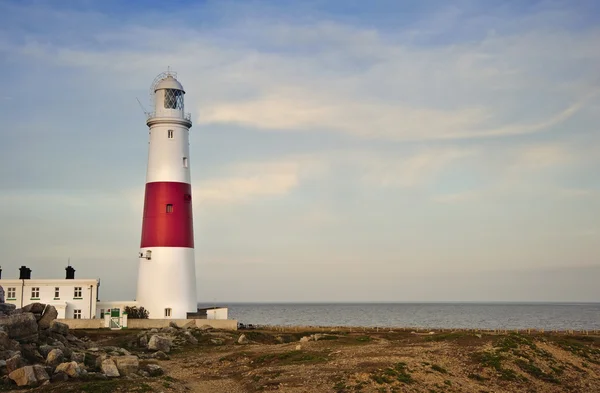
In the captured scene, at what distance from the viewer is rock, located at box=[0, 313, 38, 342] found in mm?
34750

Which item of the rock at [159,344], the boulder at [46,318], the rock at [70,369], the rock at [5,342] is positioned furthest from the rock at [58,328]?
the rock at [70,369]

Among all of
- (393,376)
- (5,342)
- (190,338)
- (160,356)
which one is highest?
(5,342)

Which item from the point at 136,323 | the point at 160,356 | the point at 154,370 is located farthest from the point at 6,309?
the point at 136,323

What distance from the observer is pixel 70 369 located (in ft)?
102

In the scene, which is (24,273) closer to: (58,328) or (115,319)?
(115,319)

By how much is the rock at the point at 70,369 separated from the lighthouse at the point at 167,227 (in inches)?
1018

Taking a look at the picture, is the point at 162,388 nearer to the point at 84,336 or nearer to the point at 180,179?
the point at 84,336

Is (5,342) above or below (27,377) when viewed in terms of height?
above

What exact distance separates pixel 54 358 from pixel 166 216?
24800mm

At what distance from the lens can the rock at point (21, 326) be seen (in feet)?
114

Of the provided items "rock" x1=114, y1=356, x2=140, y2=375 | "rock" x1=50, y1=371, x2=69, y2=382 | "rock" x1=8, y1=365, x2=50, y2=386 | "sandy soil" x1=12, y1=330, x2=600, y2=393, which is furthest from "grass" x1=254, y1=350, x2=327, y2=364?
"rock" x1=8, y1=365, x2=50, y2=386

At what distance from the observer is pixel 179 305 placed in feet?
191

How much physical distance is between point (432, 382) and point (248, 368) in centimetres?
945

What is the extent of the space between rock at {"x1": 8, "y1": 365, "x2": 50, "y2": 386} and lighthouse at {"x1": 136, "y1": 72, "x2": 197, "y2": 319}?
27.5 metres
